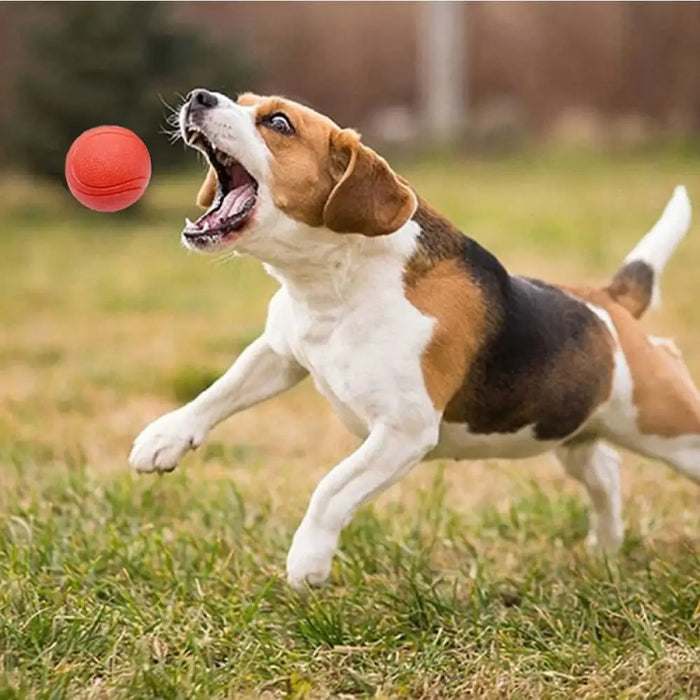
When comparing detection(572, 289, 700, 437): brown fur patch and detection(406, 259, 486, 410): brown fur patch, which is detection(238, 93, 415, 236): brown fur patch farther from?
detection(572, 289, 700, 437): brown fur patch

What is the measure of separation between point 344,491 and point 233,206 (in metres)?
0.75

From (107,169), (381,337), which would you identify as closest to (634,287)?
(381,337)

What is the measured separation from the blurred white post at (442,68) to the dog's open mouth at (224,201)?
13712 millimetres

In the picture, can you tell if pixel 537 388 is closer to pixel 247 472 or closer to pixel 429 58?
pixel 247 472

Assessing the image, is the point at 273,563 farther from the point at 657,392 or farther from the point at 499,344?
the point at 657,392

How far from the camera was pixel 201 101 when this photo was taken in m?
3.23

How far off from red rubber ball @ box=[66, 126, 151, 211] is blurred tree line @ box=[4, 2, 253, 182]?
8284 millimetres

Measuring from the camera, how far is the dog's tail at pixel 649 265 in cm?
430

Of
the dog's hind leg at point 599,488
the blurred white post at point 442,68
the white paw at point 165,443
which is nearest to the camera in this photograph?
the white paw at point 165,443

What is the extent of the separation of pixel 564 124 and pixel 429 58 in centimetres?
194

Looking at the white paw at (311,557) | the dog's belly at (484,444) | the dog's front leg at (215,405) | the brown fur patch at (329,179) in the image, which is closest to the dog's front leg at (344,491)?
the white paw at (311,557)

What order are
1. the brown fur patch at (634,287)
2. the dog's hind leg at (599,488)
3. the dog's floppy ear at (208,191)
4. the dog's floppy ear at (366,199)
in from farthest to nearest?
the dog's hind leg at (599,488)
the brown fur patch at (634,287)
the dog's floppy ear at (208,191)
the dog's floppy ear at (366,199)

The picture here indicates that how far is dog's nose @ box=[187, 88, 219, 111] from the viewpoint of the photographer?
3.22m

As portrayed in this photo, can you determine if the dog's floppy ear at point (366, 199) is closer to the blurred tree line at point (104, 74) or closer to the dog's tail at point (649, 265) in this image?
the dog's tail at point (649, 265)
